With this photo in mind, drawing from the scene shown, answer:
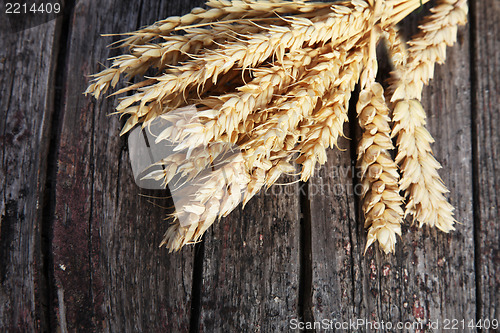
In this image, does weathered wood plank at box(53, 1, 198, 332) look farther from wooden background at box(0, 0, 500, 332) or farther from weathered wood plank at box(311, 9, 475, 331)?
weathered wood plank at box(311, 9, 475, 331)

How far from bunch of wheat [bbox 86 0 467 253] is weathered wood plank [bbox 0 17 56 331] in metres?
0.43

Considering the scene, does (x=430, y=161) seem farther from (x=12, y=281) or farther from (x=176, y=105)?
(x=12, y=281)

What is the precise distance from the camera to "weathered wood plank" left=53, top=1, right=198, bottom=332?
44.0 inches

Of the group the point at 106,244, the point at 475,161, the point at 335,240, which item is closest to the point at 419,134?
the point at 475,161

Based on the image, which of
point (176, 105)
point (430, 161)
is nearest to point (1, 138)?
point (176, 105)

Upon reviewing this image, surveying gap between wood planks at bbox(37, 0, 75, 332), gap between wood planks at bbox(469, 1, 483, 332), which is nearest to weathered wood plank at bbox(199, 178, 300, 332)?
gap between wood planks at bbox(37, 0, 75, 332)

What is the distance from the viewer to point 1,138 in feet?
3.97

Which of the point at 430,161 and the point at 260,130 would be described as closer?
the point at 260,130

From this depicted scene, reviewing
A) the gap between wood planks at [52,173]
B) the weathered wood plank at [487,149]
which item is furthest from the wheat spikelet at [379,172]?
the gap between wood planks at [52,173]

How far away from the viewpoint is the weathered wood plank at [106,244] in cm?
112

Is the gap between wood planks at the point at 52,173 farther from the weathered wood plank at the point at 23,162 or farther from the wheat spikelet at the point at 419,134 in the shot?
the wheat spikelet at the point at 419,134

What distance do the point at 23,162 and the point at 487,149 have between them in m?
1.64

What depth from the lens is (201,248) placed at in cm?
116

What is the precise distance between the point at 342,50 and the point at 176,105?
0.52m
